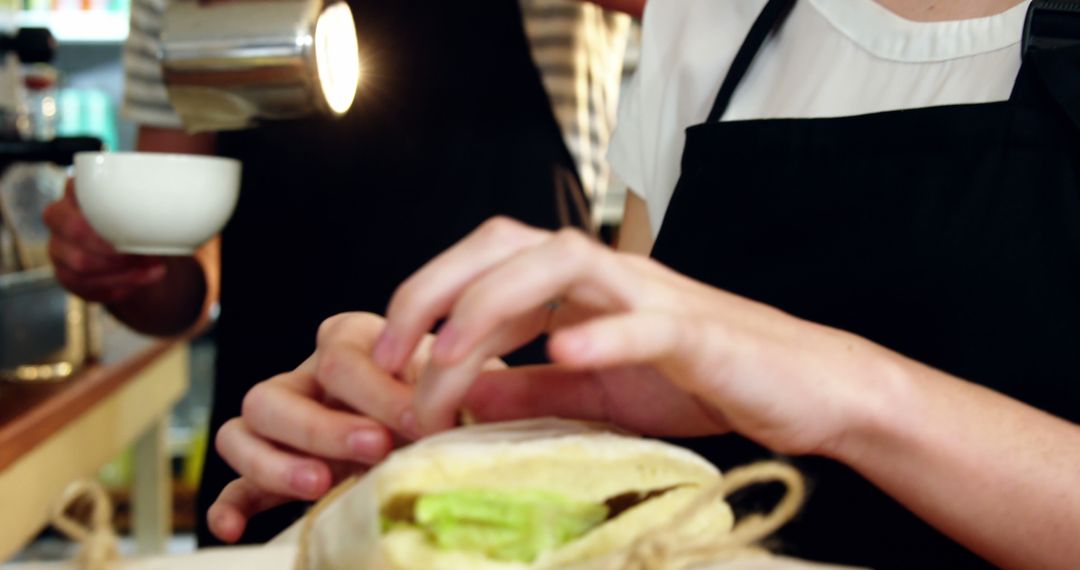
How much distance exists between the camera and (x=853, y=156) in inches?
20.9

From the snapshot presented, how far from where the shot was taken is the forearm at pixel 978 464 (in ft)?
1.18

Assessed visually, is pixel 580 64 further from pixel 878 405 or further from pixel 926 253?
pixel 878 405

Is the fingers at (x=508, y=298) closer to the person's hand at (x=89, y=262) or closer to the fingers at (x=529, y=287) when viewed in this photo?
the fingers at (x=529, y=287)

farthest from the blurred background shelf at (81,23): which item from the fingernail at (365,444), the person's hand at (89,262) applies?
the fingernail at (365,444)

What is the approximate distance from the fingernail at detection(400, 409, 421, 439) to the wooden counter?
34 centimetres

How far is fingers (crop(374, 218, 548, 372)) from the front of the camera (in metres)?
0.28

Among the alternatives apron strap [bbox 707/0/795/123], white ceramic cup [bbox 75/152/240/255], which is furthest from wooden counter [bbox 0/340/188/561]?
apron strap [bbox 707/0/795/123]

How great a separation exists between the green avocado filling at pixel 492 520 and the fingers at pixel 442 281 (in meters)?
0.05

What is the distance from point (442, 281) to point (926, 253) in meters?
0.32

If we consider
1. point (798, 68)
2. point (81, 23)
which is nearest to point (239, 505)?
point (798, 68)

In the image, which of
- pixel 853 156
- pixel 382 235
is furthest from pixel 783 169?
pixel 382 235

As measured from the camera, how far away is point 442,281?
0.28 m

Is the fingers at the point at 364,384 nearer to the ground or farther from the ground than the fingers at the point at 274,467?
farther from the ground

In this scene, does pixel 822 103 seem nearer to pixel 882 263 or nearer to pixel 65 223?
pixel 882 263
